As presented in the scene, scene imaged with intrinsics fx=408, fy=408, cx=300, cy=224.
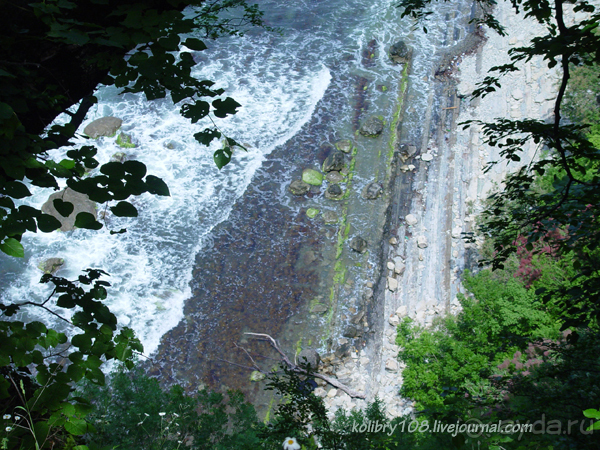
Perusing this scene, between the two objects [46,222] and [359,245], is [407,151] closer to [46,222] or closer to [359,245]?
[359,245]

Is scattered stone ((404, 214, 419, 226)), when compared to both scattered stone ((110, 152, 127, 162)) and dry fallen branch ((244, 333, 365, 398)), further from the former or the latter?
scattered stone ((110, 152, 127, 162))

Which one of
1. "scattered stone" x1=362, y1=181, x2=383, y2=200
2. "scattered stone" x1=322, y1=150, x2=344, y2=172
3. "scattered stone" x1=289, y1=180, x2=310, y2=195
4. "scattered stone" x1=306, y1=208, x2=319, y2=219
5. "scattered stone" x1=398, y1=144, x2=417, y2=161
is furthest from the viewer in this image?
"scattered stone" x1=398, y1=144, x2=417, y2=161

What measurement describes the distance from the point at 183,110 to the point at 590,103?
11949 mm

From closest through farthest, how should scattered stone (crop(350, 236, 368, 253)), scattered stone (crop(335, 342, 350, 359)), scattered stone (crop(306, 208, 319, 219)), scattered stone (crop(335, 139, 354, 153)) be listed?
1. scattered stone (crop(335, 342, 350, 359))
2. scattered stone (crop(350, 236, 368, 253))
3. scattered stone (crop(306, 208, 319, 219))
4. scattered stone (crop(335, 139, 354, 153))

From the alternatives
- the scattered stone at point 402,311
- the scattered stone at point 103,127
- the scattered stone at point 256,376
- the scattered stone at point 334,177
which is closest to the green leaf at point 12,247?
the scattered stone at point 256,376

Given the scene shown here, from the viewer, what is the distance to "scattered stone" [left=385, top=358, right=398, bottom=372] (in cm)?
874

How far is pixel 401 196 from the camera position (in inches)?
453

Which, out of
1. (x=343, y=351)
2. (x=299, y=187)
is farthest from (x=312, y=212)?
(x=343, y=351)

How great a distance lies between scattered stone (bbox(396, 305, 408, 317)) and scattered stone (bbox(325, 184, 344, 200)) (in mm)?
→ 3552

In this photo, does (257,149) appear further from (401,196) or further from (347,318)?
(347,318)

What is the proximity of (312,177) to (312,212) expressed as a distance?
3.99ft

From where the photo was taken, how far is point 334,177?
1189cm

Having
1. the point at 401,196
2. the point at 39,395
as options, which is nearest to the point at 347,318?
the point at 401,196

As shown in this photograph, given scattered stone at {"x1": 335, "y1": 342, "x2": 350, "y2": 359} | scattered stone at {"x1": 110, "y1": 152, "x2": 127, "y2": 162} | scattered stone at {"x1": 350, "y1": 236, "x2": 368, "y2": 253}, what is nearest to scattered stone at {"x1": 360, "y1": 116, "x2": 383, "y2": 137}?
scattered stone at {"x1": 350, "y1": 236, "x2": 368, "y2": 253}
